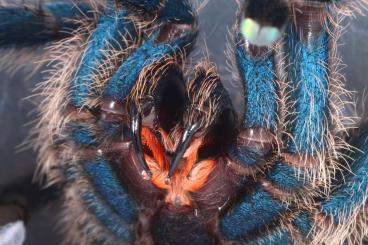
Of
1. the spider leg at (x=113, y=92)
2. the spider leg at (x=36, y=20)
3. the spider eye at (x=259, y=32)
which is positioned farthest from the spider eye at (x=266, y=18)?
the spider leg at (x=36, y=20)

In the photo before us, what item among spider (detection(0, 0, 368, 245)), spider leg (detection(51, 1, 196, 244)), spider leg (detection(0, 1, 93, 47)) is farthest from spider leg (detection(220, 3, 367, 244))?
spider leg (detection(0, 1, 93, 47))

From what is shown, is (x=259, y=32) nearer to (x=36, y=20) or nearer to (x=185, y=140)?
(x=185, y=140)

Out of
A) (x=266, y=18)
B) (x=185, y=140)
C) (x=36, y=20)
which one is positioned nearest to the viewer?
(x=266, y=18)

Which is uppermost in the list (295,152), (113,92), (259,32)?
(259,32)

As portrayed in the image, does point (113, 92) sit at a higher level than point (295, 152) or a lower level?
higher

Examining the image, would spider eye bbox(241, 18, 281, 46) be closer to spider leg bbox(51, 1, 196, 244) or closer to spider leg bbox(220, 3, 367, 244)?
spider leg bbox(220, 3, 367, 244)

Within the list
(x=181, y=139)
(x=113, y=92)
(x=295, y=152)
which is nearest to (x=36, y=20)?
(x=113, y=92)

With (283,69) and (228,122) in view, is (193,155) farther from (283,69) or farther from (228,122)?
(283,69)

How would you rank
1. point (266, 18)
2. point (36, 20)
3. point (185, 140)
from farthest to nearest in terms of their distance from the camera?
point (36, 20) < point (185, 140) < point (266, 18)
